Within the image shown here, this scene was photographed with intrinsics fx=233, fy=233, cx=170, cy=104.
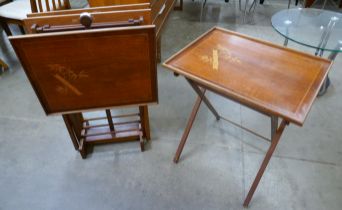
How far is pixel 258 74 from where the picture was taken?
111cm

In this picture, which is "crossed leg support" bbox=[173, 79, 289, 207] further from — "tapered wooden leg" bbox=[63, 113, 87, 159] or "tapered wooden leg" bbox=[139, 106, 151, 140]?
"tapered wooden leg" bbox=[63, 113, 87, 159]

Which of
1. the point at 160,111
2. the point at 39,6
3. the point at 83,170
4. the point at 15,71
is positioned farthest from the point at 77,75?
the point at 15,71

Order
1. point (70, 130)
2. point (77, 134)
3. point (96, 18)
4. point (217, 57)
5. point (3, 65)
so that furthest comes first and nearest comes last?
1. point (3, 65)
2. point (77, 134)
3. point (70, 130)
4. point (217, 57)
5. point (96, 18)

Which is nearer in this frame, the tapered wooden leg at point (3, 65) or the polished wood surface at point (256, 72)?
the polished wood surface at point (256, 72)

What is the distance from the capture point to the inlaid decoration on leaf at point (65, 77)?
102cm

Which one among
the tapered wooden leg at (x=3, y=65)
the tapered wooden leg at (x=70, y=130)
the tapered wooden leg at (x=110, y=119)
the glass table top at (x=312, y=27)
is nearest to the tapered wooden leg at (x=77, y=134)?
the tapered wooden leg at (x=70, y=130)

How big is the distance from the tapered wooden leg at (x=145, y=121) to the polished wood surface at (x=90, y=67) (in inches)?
9.3

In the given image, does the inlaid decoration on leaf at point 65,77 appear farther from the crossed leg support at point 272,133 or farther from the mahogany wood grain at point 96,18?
the crossed leg support at point 272,133

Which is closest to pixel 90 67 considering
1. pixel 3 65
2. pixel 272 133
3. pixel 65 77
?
pixel 65 77

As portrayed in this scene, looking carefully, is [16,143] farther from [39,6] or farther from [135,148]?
[39,6]

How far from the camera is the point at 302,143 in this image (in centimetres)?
166

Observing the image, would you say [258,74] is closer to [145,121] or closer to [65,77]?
[145,121]

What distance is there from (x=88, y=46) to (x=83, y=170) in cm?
88

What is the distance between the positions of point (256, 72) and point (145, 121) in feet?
2.50
